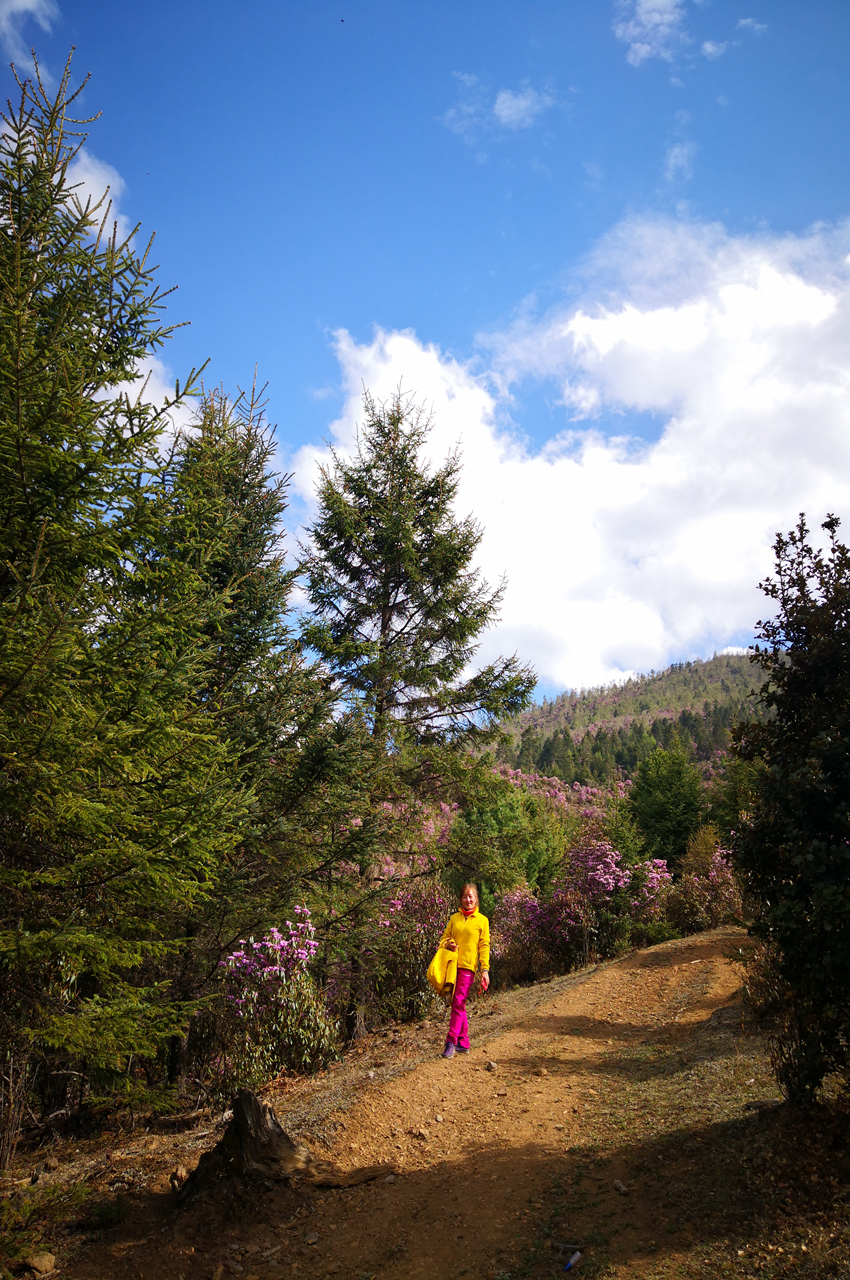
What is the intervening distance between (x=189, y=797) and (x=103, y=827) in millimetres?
649

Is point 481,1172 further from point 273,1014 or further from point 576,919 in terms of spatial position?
point 576,919

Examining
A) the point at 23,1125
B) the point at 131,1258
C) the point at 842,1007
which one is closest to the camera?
the point at 842,1007

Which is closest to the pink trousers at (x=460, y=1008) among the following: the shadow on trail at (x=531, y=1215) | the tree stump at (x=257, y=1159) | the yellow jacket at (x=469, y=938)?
the yellow jacket at (x=469, y=938)

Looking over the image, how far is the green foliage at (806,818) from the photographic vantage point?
3718 millimetres

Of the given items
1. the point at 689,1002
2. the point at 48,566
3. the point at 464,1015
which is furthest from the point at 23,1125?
the point at 689,1002

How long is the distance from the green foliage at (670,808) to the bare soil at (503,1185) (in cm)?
2005

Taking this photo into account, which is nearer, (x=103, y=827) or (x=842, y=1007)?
(x=842, y=1007)

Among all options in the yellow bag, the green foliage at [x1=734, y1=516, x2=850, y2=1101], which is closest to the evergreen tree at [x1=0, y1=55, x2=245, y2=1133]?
the yellow bag

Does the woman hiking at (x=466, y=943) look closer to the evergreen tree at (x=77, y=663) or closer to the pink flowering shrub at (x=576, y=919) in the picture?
the evergreen tree at (x=77, y=663)

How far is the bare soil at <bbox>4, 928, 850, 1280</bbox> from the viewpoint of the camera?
387 cm

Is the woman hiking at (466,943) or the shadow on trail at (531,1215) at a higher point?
the woman hiking at (466,943)

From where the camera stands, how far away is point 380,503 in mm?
13047

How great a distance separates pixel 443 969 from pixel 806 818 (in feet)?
14.3

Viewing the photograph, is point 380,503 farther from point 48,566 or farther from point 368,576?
point 48,566
